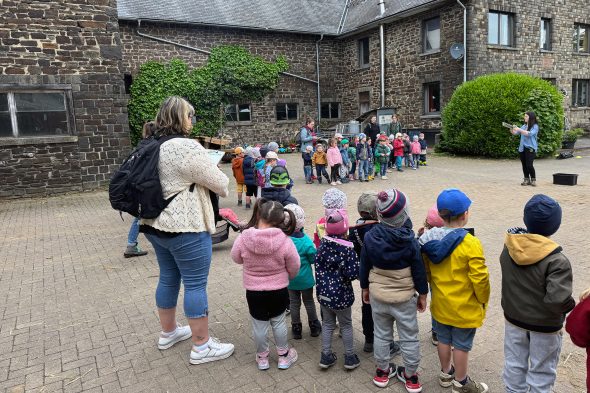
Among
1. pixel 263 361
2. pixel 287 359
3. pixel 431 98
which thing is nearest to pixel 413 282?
pixel 287 359

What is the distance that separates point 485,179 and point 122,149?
35.8 feet

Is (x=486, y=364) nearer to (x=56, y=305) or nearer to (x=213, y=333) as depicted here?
(x=213, y=333)

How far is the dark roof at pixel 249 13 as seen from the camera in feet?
65.1

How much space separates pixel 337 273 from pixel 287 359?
0.78m

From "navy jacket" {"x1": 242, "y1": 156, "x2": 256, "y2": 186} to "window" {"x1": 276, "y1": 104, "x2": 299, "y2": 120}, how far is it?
14.7 metres

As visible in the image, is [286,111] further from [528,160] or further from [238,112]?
[528,160]

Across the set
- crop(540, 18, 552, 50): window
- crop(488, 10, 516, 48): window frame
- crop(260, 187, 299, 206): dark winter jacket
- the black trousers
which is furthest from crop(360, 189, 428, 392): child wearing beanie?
crop(540, 18, 552, 50): window

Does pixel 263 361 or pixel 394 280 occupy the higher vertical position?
pixel 394 280

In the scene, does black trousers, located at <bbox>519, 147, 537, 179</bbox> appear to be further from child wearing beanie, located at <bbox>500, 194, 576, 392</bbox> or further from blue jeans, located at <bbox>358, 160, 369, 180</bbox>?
child wearing beanie, located at <bbox>500, 194, 576, 392</bbox>

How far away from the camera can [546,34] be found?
2145 centimetres

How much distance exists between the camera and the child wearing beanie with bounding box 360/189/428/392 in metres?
2.90

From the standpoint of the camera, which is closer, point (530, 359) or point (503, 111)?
point (530, 359)

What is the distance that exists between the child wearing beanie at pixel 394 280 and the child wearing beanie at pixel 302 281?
2.10 ft

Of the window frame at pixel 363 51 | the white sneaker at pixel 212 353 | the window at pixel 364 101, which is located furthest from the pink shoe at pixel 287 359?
the window frame at pixel 363 51
